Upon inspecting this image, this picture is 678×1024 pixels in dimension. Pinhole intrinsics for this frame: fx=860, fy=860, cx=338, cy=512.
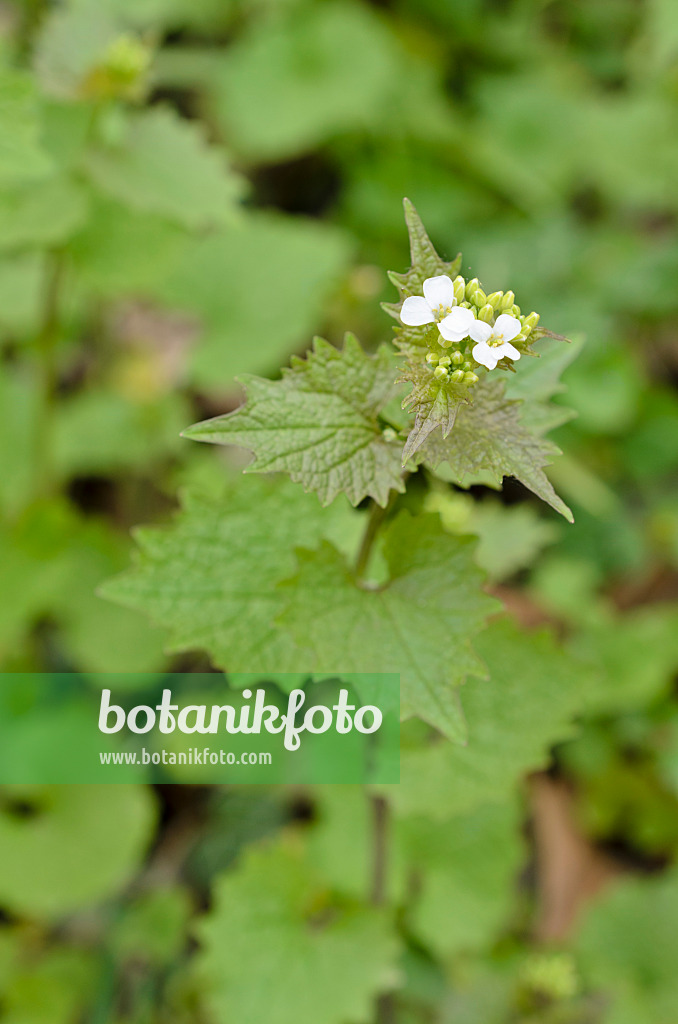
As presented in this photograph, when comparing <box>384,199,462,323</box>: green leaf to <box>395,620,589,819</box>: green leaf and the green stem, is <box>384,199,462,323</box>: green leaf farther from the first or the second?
the green stem

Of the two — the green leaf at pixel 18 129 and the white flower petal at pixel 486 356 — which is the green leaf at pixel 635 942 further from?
the green leaf at pixel 18 129

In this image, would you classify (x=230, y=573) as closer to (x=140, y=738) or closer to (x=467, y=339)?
(x=467, y=339)

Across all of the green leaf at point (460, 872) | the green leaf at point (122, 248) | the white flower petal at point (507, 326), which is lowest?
the green leaf at point (460, 872)


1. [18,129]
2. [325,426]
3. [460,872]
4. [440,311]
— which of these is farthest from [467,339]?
[460,872]

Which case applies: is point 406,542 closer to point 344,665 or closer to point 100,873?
point 344,665

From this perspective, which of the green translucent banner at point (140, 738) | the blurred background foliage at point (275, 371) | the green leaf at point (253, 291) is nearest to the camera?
the blurred background foliage at point (275, 371)

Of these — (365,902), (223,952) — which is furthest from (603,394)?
(223,952)

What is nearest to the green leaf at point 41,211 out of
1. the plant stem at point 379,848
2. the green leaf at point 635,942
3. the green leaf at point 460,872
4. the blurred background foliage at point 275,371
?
the blurred background foliage at point 275,371
